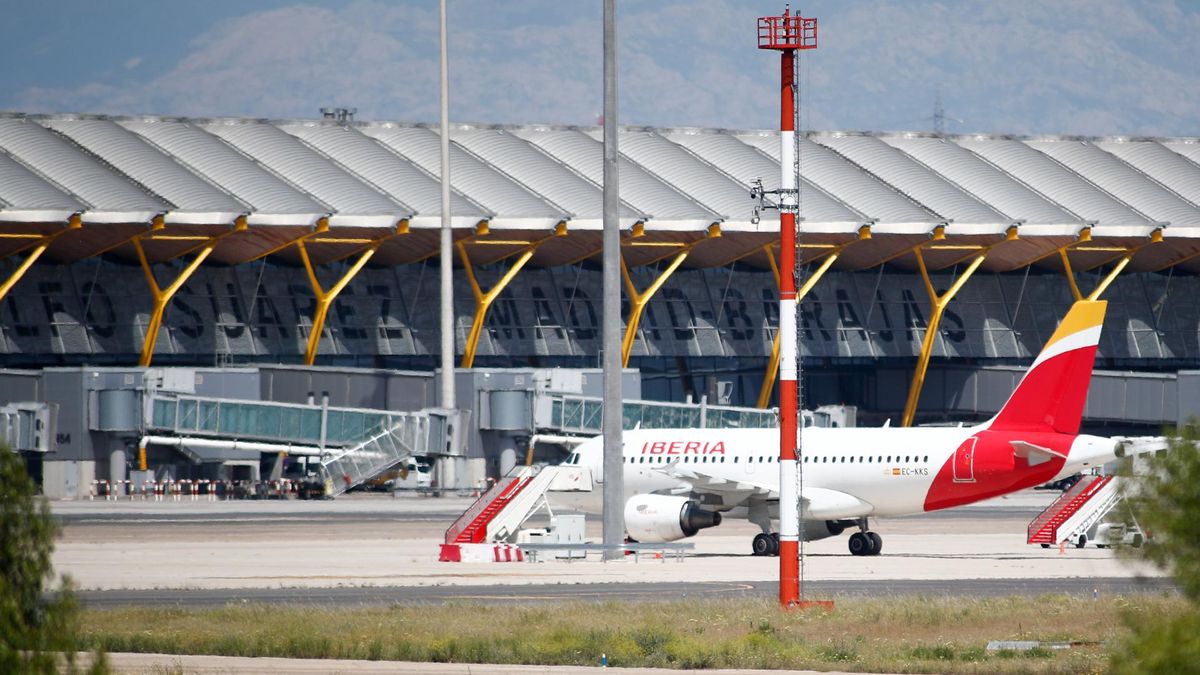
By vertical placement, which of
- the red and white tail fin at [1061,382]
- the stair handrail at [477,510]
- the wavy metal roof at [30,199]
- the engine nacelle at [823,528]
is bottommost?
the engine nacelle at [823,528]

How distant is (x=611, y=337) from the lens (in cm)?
4225

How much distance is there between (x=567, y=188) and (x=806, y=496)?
51.8 meters

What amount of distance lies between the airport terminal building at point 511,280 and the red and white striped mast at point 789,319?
53540 mm

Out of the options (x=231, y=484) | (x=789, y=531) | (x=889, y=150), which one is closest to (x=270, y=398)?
(x=231, y=484)

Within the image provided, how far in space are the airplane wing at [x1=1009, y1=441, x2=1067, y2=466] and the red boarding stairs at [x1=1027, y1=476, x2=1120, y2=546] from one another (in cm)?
445

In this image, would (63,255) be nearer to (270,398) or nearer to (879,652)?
(270,398)

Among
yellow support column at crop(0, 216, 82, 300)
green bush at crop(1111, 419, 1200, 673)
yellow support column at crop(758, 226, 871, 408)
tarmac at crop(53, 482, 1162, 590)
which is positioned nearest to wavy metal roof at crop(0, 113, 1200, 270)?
yellow support column at crop(0, 216, 82, 300)

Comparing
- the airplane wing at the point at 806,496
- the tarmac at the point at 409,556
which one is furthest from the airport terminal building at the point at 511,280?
the airplane wing at the point at 806,496

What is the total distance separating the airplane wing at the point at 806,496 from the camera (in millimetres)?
43750

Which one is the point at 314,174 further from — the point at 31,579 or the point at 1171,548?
the point at 1171,548

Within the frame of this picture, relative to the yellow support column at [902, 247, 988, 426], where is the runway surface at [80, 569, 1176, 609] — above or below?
below

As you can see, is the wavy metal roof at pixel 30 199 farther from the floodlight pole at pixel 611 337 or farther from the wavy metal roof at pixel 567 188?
the floodlight pole at pixel 611 337

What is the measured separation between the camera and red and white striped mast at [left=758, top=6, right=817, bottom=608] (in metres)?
26.5

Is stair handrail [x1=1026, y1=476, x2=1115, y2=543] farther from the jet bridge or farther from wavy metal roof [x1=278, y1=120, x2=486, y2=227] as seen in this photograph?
wavy metal roof [x1=278, y1=120, x2=486, y2=227]
